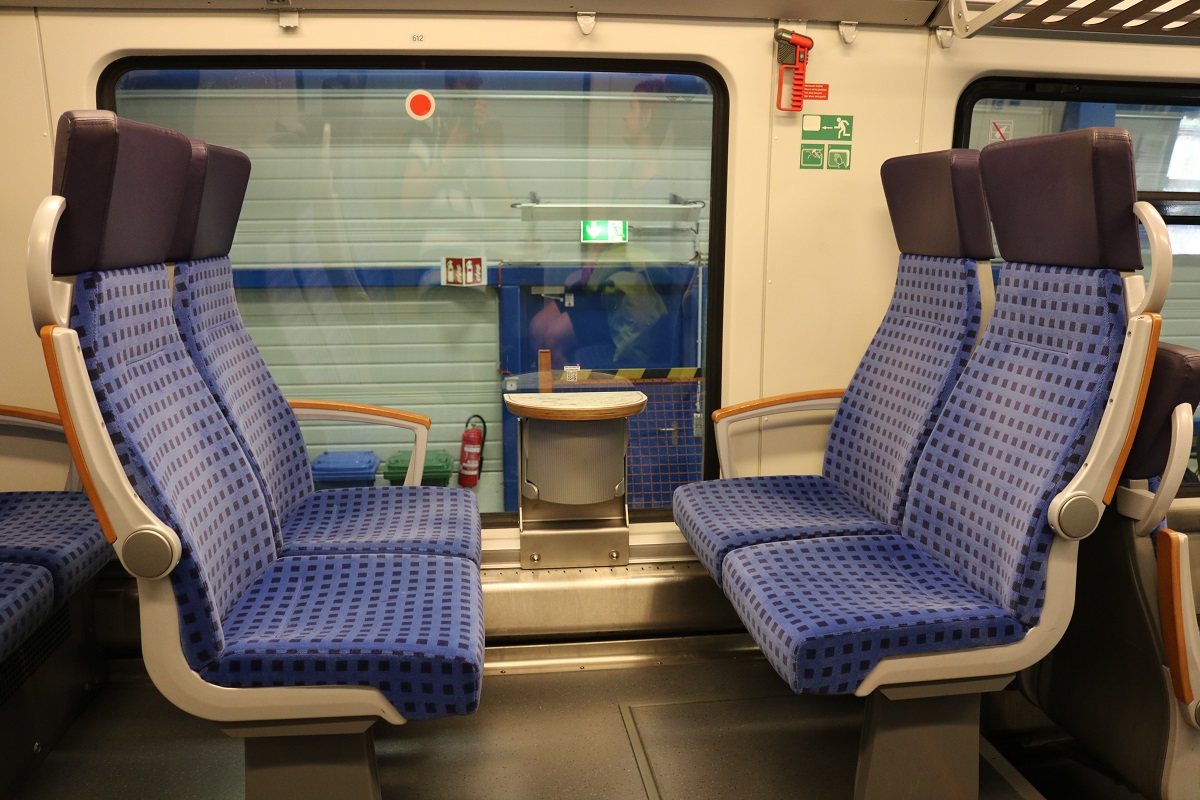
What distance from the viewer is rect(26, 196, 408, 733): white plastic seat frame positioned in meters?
1.54

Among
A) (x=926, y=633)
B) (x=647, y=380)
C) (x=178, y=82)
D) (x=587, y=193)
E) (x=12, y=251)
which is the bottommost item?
(x=926, y=633)

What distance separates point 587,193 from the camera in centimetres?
330

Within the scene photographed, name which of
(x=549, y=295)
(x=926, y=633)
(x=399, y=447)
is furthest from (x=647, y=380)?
(x=926, y=633)

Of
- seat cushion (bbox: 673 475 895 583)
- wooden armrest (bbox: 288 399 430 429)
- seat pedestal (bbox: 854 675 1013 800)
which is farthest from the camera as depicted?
wooden armrest (bbox: 288 399 430 429)

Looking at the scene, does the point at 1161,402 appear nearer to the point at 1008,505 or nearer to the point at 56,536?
the point at 1008,505

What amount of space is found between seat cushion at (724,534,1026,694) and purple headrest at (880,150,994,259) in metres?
0.91

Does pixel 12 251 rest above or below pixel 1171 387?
above

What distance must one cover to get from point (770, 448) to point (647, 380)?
0.55 metres

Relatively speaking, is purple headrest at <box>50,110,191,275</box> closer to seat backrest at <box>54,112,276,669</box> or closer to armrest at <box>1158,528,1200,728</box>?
seat backrest at <box>54,112,276,669</box>

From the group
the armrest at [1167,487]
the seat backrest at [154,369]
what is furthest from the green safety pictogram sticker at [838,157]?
the seat backrest at [154,369]

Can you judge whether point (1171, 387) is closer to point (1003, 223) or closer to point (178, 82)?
point (1003, 223)

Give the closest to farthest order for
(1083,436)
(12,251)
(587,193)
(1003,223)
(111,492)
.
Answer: (111,492) → (1083,436) → (1003,223) → (12,251) → (587,193)

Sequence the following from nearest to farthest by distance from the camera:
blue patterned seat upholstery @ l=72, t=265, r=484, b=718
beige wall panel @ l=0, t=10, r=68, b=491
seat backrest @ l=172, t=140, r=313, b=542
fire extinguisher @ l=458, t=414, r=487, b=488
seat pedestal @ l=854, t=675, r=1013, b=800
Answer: blue patterned seat upholstery @ l=72, t=265, r=484, b=718
seat pedestal @ l=854, t=675, r=1013, b=800
seat backrest @ l=172, t=140, r=313, b=542
beige wall panel @ l=0, t=10, r=68, b=491
fire extinguisher @ l=458, t=414, r=487, b=488

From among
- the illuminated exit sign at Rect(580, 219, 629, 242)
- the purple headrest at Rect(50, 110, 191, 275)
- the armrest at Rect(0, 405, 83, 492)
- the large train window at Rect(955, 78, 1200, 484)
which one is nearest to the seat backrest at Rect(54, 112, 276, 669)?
the purple headrest at Rect(50, 110, 191, 275)
